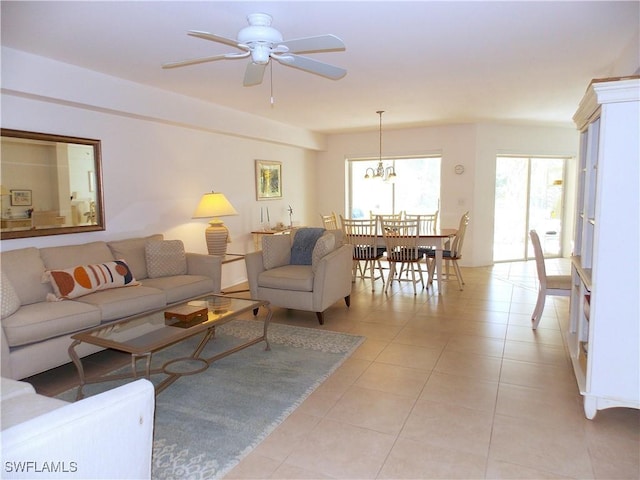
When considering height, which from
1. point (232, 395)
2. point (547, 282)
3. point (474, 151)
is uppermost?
point (474, 151)

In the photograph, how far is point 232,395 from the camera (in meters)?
2.73

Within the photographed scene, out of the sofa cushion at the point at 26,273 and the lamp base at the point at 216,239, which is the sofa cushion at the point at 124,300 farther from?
the lamp base at the point at 216,239

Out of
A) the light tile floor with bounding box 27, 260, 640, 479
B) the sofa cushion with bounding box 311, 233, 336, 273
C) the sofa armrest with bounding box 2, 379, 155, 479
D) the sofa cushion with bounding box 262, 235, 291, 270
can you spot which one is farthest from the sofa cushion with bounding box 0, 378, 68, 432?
the sofa cushion with bounding box 262, 235, 291, 270

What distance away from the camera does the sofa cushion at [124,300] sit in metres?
3.27

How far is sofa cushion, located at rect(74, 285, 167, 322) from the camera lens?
10.7 feet

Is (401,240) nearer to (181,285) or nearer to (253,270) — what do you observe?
(253,270)

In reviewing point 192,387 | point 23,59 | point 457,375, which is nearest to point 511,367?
point 457,375

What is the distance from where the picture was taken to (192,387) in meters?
2.84

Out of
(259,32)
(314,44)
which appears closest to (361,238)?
(314,44)

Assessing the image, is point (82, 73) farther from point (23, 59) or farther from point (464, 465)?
point (464, 465)

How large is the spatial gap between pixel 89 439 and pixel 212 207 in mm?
3877

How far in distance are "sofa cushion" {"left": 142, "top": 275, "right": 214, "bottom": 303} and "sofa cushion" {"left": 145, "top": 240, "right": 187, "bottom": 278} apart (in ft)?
0.27

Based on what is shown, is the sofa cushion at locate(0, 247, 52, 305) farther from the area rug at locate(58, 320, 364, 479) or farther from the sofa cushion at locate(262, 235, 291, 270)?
the sofa cushion at locate(262, 235, 291, 270)

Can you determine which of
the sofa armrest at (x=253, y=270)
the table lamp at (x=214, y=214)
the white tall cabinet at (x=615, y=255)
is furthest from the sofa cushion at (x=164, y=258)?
the white tall cabinet at (x=615, y=255)
